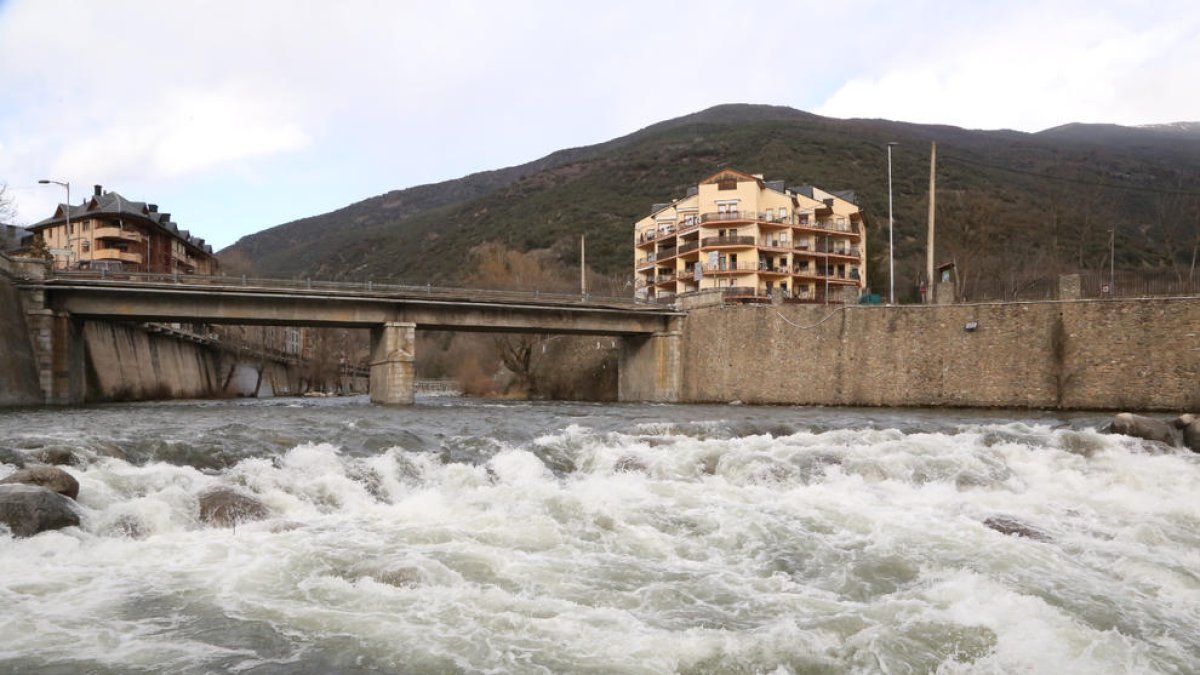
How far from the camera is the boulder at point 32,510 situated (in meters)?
9.87

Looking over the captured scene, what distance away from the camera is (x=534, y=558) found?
10.4 m

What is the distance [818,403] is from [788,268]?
33.8 m

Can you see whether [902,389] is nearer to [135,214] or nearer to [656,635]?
[656,635]

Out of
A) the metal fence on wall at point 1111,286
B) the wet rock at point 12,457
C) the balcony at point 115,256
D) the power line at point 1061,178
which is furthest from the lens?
the power line at point 1061,178

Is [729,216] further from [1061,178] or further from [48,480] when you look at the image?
[1061,178]

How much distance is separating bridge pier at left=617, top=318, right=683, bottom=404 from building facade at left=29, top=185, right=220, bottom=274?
149ft

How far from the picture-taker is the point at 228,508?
38.9 feet

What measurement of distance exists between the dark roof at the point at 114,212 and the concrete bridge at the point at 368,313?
42.1m

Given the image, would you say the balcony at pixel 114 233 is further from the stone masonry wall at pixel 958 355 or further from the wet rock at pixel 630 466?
the wet rock at pixel 630 466

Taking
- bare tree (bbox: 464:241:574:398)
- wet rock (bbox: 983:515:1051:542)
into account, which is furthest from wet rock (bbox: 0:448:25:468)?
bare tree (bbox: 464:241:574:398)

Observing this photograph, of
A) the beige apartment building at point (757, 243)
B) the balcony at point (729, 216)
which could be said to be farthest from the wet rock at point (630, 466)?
the balcony at point (729, 216)

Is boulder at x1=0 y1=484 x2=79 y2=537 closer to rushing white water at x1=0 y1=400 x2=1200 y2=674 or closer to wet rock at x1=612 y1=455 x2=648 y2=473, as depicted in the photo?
rushing white water at x1=0 y1=400 x2=1200 y2=674

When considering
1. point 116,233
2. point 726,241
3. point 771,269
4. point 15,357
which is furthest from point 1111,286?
point 116,233

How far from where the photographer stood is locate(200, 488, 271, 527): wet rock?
1162 cm
